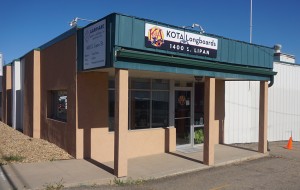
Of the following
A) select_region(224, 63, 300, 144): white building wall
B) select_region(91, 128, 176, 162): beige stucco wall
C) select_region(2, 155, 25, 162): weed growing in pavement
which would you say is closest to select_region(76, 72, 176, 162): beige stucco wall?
select_region(91, 128, 176, 162): beige stucco wall

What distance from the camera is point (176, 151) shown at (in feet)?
39.1

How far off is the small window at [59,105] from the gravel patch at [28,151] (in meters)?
1.07

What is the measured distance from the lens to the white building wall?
583 inches

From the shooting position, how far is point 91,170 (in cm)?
839

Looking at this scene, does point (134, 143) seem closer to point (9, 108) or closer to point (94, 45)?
point (94, 45)

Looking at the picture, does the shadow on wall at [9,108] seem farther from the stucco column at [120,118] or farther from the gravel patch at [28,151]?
the stucco column at [120,118]

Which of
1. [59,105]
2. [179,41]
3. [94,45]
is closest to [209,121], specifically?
[179,41]

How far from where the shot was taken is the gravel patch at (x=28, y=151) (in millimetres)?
9484

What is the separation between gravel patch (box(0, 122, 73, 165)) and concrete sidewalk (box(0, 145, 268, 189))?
59 centimetres

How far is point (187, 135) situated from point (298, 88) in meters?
9.26

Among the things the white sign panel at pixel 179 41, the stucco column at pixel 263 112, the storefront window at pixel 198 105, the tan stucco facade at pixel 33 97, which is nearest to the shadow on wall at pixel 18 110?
the tan stucco facade at pixel 33 97

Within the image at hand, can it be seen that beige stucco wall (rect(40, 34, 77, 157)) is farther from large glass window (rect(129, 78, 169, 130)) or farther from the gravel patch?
large glass window (rect(129, 78, 169, 130))

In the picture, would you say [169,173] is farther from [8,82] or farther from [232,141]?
[8,82]

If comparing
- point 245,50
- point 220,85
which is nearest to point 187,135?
point 220,85
